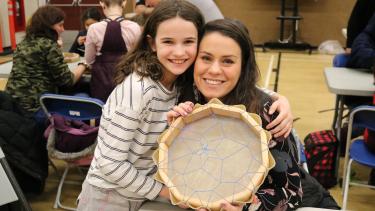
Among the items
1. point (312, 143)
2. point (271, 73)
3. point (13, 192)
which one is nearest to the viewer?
point (13, 192)

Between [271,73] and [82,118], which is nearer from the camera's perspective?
[82,118]

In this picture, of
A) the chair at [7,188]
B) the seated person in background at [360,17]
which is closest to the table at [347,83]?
the seated person in background at [360,17]

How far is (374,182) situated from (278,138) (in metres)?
2.26

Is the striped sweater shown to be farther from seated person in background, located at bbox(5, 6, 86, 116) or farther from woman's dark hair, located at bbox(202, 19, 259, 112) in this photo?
seated person in background, located at bbox(5, 6, 86, 116)

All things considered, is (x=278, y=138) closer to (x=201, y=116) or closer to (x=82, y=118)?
(x=201, y=116)

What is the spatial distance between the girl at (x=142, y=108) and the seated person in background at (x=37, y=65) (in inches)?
64.1

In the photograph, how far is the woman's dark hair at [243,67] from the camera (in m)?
1.34

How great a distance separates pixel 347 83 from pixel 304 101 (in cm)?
237

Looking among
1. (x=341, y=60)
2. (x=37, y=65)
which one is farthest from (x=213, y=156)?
(x=341, y=60)

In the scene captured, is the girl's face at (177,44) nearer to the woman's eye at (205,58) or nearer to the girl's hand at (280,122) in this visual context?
the woman's eye at (205,58)

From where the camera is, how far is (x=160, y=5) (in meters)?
1.48

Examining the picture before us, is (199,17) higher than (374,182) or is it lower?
higher

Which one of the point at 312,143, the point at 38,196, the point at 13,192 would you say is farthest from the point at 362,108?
the point at 38,196

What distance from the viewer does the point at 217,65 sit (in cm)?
129
